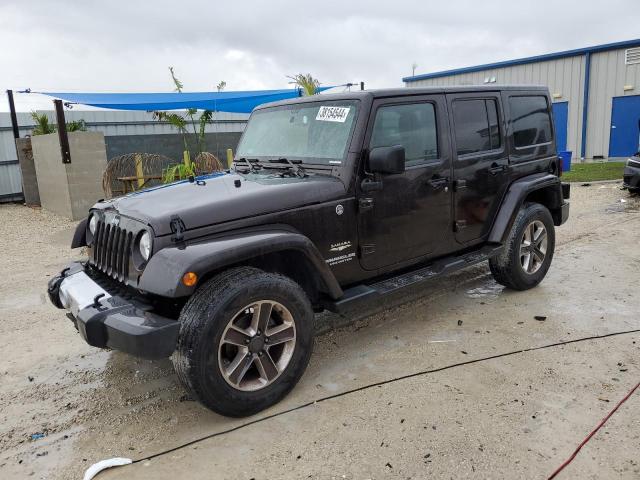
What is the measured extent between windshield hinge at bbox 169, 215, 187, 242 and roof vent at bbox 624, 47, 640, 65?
1928cm

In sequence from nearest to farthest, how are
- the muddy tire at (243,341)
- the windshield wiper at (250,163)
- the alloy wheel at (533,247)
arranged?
the muddy tire at (243,341) < the windshield wiper at (250,163) < the alloy wheel at (533,247)

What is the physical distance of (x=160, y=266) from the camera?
2.72 m

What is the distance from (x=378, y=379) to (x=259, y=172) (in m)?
1.80

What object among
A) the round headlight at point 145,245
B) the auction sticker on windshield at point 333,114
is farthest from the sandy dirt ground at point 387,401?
the auction sticker on windshield at point 333,114

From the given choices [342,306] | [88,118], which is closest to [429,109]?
[342,306]

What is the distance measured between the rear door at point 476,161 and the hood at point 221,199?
4.42ft

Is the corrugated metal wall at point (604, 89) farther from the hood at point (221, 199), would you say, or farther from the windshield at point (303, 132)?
the hood at point (221, 199)

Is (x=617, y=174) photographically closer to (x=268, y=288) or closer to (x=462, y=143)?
(x=462, y=143)

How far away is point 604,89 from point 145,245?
64.0ft

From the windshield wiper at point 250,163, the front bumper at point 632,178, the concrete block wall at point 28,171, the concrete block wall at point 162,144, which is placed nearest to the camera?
the windshield wiper at point 250,163

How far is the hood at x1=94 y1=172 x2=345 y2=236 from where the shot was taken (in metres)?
2.95

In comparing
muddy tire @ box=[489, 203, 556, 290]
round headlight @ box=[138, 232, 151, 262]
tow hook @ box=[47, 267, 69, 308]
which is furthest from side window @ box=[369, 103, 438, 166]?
tow hook @ box=[47, 267, 69, 308]

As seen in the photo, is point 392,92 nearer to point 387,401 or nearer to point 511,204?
point 511,204

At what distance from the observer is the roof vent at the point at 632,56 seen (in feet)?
56.2
